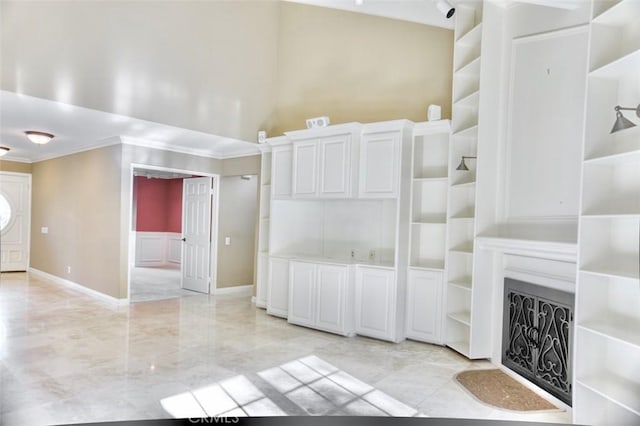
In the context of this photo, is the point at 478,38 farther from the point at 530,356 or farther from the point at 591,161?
the point at 530,356

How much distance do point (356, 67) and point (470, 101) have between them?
200cm

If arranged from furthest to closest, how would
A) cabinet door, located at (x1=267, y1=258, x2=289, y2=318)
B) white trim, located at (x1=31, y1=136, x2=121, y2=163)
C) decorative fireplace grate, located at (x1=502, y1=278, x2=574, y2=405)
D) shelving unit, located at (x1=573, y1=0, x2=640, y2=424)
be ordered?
1. white trim, located at (x1=31, y1=136, x2=121, y2=163)
2. cabinet door, located at (x1=267, y1=258, x2=289, y2=318)
3. decorative fireplace grate, located at (x1=502, y1=278, x2=574, y2=405)
4. shelving unit, located at (x1=573, y1=0, x2=640, y2=424)

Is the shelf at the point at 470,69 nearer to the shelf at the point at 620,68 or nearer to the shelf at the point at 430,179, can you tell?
the shelf at the point at 430,179

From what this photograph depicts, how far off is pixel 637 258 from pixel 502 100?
6.43 feet

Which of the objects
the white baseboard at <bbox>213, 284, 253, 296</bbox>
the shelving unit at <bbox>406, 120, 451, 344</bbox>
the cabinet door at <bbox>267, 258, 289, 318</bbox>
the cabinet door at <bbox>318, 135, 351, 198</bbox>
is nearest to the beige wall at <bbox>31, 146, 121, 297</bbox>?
the white baseboard at <bbox>213, 284, 253, 296</bbox>

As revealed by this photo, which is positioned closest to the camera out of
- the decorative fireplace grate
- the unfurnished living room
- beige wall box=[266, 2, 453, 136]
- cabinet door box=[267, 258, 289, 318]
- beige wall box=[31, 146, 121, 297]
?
the unfurnished living room

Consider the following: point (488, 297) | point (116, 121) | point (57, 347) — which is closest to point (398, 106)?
point (488, 297)

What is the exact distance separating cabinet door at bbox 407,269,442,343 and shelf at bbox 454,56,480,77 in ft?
7.19

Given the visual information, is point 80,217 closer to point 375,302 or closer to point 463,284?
point 375,302

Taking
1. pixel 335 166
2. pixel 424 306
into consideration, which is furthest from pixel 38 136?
pixel 424 306

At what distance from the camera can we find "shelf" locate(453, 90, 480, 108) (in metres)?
4.09

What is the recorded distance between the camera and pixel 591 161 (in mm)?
2617

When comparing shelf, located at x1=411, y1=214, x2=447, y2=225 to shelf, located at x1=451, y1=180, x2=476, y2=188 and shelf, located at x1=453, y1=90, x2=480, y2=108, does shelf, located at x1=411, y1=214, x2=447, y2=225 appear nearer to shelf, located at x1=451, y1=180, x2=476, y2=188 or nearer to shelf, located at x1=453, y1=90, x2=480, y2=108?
shelf, located at x1=451, y1=180, x2=476, y2=188

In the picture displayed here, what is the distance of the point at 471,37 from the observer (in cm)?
418
